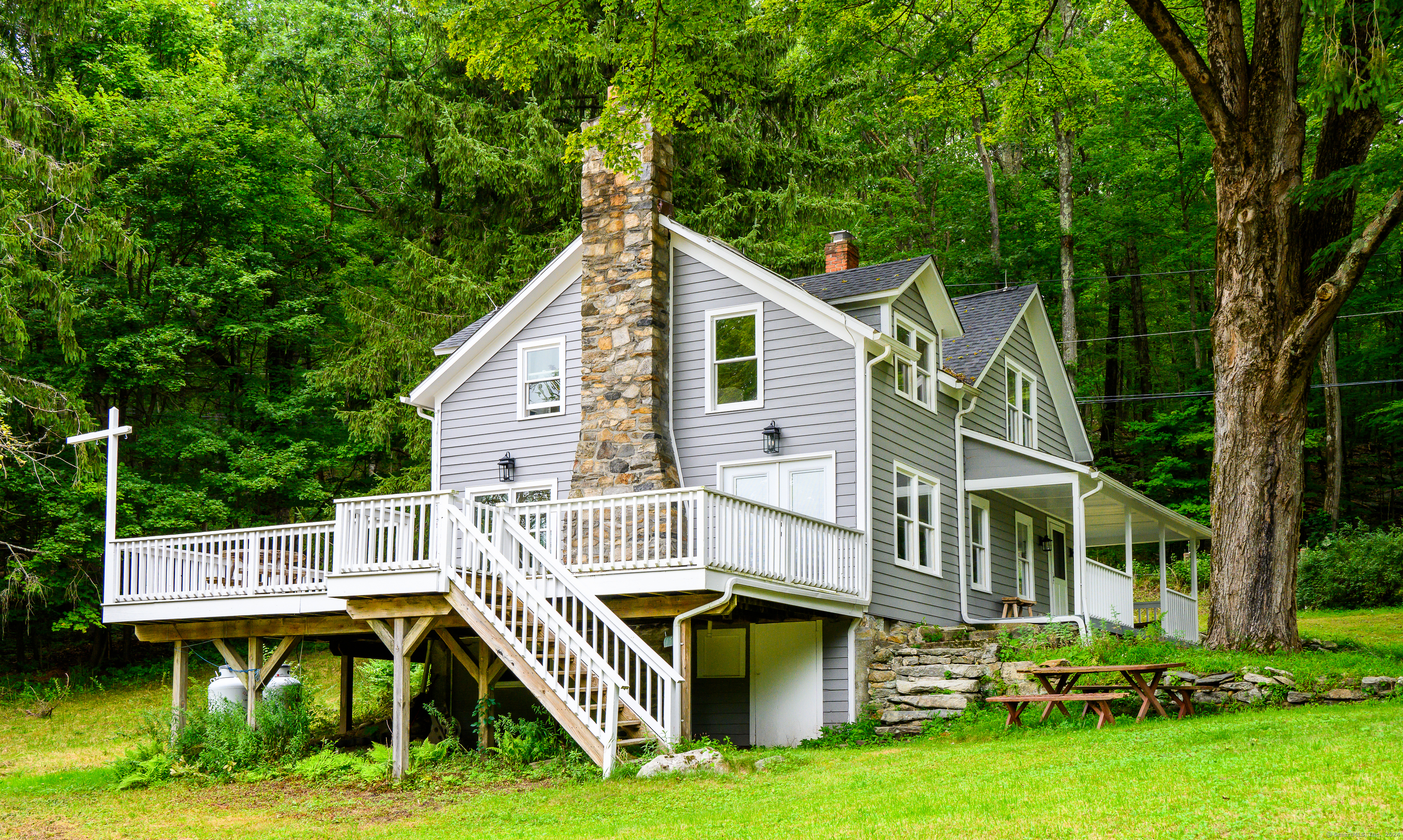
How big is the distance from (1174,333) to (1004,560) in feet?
50.8

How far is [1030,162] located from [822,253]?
1026 cm

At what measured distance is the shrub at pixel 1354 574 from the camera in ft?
84.1

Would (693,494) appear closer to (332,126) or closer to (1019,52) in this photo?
(1019,52)

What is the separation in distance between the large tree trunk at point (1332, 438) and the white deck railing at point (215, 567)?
2417cm

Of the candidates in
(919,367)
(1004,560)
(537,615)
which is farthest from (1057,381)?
(537,615)

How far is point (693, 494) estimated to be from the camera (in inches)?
510

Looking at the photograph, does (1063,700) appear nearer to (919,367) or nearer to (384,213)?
(919,367)

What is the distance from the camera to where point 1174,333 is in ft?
108

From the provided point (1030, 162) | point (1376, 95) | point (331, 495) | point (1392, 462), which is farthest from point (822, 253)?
point (1376, 95)

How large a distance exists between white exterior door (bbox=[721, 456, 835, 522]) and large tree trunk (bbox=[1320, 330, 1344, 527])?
18.9 metres

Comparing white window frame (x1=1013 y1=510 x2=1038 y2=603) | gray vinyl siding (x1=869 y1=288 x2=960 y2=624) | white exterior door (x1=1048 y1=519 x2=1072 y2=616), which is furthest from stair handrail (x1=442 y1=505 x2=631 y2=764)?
white exterior door (x1=1048 y1=519 x2=1072 y2=616)

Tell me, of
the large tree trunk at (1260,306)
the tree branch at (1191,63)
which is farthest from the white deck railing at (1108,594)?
the tree branch at (1191,63)

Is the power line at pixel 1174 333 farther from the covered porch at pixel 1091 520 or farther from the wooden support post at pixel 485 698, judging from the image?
the wooden support post at pixel 485 698

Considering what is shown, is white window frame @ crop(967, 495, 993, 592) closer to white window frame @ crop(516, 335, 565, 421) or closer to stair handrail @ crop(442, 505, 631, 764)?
white window frame @ crop(516, 335, 565, 421)
